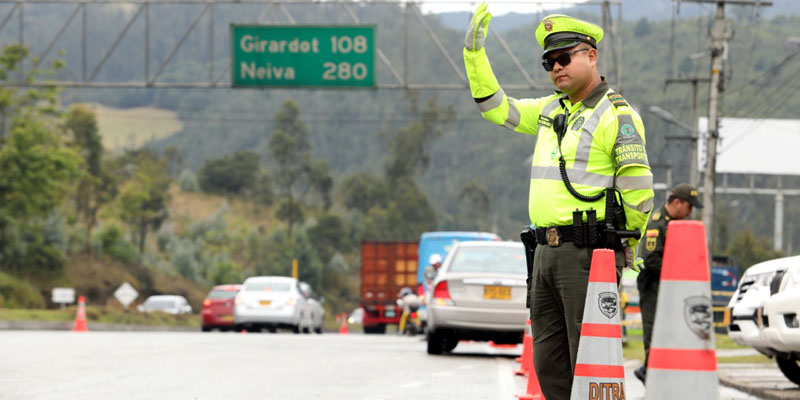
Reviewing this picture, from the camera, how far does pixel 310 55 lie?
103 feet

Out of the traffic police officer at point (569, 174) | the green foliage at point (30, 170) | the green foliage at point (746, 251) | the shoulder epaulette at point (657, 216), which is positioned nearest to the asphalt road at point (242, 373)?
the shoulder epaulette at point (657, 216)

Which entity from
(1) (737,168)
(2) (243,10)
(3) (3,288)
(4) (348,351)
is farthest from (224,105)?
(4) (348,351)

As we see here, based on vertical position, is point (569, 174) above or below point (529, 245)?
above

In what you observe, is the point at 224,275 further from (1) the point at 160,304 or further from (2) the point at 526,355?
(2) the point at 526,355

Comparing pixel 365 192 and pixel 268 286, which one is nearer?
pixel 268 286

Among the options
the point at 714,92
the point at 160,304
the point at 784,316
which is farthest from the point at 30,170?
the point at 784,316

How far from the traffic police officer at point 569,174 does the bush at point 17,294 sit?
4449 centimetres

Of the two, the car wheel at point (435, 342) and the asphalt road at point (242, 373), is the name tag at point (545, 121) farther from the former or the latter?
the car wheel at point (435, 342)

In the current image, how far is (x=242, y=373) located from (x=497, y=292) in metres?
4.53

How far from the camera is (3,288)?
49844 millimetres

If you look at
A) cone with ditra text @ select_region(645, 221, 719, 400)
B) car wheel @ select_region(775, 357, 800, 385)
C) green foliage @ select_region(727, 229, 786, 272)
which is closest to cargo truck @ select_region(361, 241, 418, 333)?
car wheel @ select_region(775, 357, 800, 385)

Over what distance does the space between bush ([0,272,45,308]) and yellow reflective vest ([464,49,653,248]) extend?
4452 cm

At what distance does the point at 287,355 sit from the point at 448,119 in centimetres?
8942

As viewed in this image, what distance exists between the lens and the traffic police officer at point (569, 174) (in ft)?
18.7
